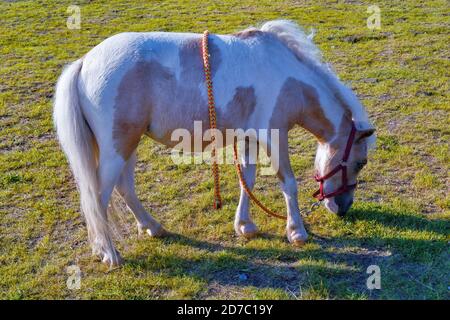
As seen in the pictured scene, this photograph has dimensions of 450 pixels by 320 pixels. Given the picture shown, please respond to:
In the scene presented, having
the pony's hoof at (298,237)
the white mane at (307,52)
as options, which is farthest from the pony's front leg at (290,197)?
the white mane at (307,52)

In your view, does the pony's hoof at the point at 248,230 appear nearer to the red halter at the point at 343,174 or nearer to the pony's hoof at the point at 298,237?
the pony's hoof at the point at 298,237

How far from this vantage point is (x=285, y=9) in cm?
1217

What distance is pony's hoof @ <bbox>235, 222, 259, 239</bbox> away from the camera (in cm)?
445

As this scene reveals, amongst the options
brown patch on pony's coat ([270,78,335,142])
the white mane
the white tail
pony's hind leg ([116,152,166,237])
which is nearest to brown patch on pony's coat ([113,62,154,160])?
the white tail

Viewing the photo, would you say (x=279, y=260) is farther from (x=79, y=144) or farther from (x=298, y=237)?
(x=79, y=144)

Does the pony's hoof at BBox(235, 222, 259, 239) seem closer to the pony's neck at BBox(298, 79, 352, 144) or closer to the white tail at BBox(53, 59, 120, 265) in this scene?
the pony's neck at BBox(298, 79, 352, 144)

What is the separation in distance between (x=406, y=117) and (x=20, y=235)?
16.3ft

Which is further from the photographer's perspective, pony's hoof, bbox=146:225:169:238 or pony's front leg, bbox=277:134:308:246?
pony's hoof, bbox=146:225:169:238

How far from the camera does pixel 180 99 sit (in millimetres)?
3822

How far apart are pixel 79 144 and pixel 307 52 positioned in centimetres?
201

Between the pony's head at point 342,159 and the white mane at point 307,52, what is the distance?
0.15m

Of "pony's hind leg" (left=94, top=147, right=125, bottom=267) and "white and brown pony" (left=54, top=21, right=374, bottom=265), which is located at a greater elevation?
"white and brown pony" (left=54, top=21, right=374, bottom=265)

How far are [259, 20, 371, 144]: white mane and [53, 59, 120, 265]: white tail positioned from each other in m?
1.67

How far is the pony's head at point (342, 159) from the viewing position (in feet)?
13.5
